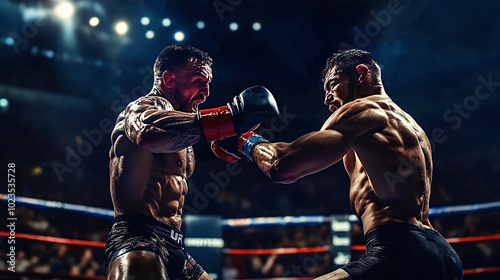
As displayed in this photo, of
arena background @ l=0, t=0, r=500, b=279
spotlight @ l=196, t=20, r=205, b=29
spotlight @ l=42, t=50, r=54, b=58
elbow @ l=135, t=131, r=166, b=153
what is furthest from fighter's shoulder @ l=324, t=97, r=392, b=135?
spotlight @ l=42, t=50, r=54, b=58

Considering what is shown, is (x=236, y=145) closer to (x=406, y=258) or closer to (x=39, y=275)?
(x=406, y=258)

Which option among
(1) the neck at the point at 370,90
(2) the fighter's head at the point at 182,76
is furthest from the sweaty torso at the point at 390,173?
(2) the fighter's head at the point at 182,76

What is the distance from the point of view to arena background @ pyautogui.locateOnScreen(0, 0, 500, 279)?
5.70 metres

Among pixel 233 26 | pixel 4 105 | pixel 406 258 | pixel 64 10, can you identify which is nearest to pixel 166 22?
pixel 233 26

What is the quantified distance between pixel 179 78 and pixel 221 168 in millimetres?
5291

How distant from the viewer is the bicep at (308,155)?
176 centimetres

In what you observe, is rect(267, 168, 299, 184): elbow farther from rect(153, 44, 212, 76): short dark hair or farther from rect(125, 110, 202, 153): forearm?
rect(153, 44, 212, 76): short dark hair

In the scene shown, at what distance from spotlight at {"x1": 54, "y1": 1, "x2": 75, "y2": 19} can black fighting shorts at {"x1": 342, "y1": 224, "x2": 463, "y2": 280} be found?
6181 millimetres

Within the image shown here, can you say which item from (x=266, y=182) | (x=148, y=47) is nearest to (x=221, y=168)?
(x=266, y=182)

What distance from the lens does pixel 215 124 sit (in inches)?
74.1

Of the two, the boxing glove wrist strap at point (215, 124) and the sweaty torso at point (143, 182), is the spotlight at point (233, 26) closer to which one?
the sweaty torso at point (143, 182)

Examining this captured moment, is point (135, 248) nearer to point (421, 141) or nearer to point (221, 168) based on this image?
point (421, 141)

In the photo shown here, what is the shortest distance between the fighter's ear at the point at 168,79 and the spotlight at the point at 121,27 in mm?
4421

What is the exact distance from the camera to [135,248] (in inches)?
69.1
